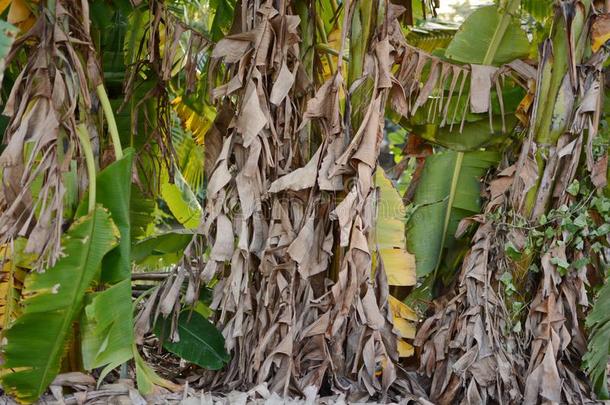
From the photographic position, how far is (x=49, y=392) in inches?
82.5

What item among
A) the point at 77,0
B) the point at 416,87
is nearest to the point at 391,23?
the point at 416,87

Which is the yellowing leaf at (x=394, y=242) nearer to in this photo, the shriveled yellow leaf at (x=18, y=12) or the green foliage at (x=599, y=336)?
the green foliage at (x=599, y=336)

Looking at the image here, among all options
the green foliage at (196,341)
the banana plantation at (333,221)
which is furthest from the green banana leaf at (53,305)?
the green foliage at (196,341)

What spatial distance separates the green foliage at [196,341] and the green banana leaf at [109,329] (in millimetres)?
244

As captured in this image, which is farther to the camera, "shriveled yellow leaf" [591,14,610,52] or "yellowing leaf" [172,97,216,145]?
"yellowing leaf" [172,97,216,145]

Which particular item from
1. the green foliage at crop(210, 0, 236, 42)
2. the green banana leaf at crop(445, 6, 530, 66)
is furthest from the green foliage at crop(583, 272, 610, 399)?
the green foliage at crop(210, 0, 236, 42)

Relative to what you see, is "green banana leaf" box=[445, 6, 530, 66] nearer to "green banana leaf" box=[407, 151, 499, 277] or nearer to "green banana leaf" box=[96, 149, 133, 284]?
"green banana leaf" box=[407, 151, 499, 277]

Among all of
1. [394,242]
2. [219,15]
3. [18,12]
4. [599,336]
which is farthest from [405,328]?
[18,12]

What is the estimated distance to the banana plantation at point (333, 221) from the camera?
2016mm

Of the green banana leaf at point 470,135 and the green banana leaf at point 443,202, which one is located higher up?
the green banana leaf at point 470,135

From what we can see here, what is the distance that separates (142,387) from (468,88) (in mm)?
1381

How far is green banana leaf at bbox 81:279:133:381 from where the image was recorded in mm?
1938

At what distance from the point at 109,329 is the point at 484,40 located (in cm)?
148

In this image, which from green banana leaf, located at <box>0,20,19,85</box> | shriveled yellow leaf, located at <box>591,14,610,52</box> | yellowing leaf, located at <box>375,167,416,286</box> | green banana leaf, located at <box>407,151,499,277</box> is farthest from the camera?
green banana leaf, located at <box>407,151,499,277</box>
